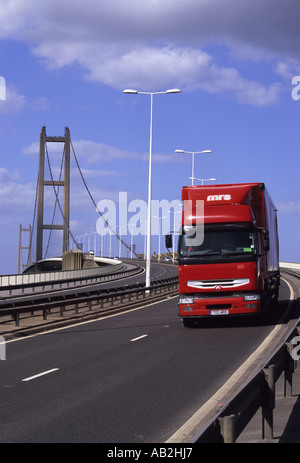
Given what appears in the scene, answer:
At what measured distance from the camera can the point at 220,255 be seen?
1892cm

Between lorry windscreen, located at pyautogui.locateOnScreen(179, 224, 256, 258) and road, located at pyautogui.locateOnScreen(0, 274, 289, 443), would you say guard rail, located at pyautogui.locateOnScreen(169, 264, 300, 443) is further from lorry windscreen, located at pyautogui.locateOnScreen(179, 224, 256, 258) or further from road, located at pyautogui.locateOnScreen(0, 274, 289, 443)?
lorry windscreen, located at pyautogui.locateOnScreen(179, 224, 256, 258)

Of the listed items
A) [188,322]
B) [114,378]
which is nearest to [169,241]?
[188,322]

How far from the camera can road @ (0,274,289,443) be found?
7652 mm

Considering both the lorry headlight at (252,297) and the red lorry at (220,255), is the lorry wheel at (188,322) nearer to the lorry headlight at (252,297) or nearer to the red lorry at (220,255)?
the red lorry at (220,255)

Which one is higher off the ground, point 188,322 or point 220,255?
point 220,255

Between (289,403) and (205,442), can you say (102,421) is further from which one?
(205,442)

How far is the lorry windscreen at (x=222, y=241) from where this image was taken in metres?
19.1

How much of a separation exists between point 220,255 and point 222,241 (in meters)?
0.46

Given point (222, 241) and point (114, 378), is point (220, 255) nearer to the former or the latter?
point (222, 241)

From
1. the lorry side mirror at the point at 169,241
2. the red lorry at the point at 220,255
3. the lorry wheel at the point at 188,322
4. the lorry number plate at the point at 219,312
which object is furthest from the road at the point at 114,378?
the lorry side mirror at the point at 169,241

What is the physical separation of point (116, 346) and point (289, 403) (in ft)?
24.1

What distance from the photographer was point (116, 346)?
622 inches
